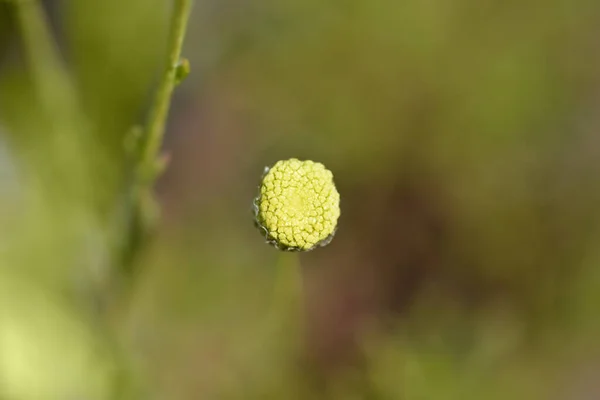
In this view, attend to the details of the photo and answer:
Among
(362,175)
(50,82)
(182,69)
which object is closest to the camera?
(182,69)

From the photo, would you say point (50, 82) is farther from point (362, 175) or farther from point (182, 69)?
point (362, 175)

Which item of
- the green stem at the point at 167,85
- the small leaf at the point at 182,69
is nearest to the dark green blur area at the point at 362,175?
the green stem at the point at 167,85

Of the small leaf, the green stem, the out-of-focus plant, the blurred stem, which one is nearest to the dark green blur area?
the out-of-focus plant

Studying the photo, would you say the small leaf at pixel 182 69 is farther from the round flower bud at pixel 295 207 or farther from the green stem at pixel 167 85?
the round flower bud at pixel 295 207

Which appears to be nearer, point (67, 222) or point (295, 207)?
point (295, 207)

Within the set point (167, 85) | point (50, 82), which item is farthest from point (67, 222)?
point (167, 85)

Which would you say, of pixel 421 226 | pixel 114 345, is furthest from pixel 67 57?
pixel 421 226

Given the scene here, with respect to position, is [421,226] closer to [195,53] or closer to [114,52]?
[195,53]
